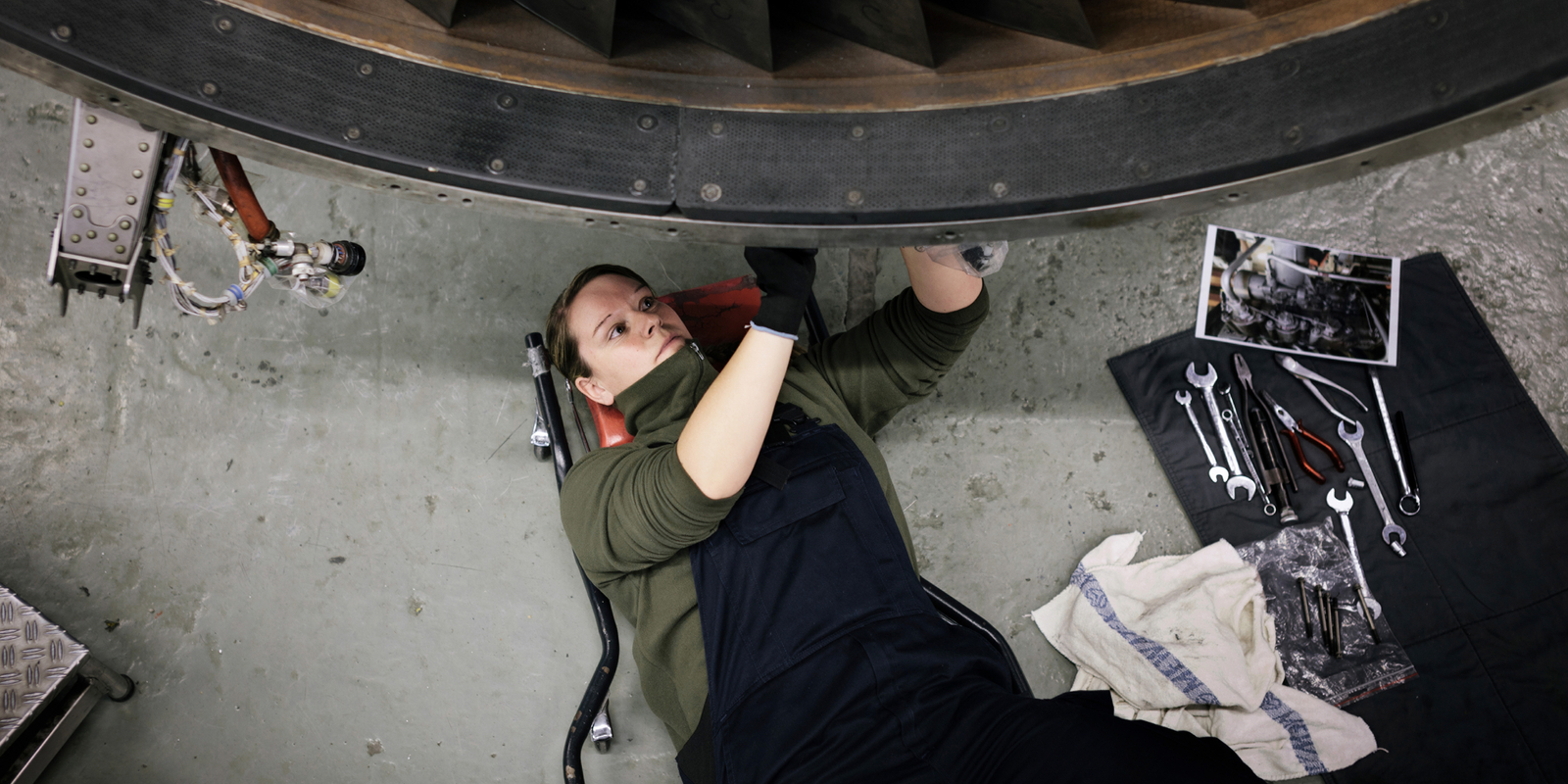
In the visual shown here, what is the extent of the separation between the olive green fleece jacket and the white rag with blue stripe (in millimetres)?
515

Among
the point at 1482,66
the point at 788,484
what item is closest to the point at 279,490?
the point at 788,484

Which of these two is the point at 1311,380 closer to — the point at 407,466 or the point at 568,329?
the point at 568,329

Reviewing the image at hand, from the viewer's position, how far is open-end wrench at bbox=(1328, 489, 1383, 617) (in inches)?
76.4

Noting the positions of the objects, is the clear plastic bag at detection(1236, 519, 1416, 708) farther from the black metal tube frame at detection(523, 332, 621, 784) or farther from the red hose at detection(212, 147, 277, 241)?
the red hose at detection(212, 147, 277, 241)

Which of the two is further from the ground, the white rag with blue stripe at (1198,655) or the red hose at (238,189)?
the red hose at (238,189)

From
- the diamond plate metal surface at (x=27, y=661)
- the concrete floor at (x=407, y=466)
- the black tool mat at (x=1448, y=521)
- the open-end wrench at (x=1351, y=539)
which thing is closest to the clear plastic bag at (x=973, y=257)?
the concrete floor at (x=407, y=466)

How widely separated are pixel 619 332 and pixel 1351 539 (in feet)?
5.47

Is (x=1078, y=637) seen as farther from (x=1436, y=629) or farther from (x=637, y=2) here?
(x=637, y=2)

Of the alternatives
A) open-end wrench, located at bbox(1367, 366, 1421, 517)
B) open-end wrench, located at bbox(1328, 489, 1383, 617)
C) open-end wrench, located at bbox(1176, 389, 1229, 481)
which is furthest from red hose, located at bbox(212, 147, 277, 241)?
open-end wrench, located at bbox(1367, 366, 1421, 517)

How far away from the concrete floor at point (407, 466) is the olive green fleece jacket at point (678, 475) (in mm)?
319

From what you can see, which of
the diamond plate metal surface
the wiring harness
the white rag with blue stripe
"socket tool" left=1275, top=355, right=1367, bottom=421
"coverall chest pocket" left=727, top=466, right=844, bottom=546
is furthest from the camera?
"socket tool" left=1275, top=355, right=1367, bottom=421

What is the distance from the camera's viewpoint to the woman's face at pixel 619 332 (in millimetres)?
1648

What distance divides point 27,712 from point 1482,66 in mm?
2487

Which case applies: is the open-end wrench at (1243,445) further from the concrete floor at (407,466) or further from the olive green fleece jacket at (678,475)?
the olive green fleece jacket at (678,475)
